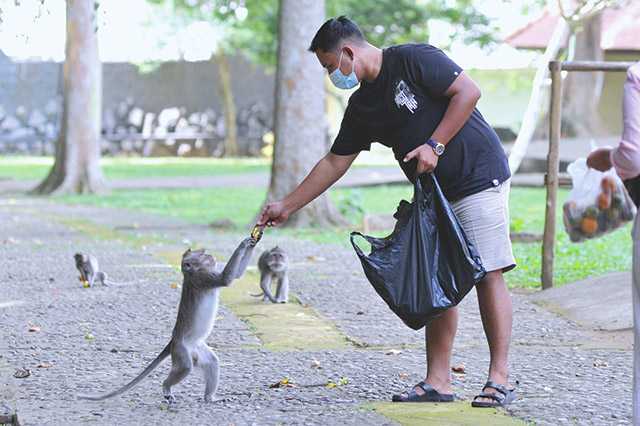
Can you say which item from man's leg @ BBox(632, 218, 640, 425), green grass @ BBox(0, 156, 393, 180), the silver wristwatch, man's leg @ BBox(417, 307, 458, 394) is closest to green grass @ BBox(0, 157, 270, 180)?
green grass @ BBox(0, 156, 393, 180)

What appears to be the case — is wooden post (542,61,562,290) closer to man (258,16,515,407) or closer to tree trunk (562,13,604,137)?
man (258,16,515,407)

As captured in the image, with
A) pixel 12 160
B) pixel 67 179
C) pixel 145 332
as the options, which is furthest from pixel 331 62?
pixel 12 160

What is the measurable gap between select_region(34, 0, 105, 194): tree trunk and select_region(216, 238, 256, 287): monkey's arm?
1779cm

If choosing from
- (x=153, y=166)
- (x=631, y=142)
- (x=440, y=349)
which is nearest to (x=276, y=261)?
(x=440, y=349)

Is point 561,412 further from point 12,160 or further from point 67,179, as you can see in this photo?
point 12,160

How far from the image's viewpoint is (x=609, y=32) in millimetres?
30797

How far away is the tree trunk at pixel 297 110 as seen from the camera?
49.4 ft

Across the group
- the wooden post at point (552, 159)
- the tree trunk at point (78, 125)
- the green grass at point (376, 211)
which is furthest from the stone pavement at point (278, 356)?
the tree trunk at point (78, 125)

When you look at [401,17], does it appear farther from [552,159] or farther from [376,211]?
[552,159]

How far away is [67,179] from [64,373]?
17225 mm

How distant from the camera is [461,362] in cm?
706

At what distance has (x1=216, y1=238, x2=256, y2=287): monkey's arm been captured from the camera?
5.79 meters

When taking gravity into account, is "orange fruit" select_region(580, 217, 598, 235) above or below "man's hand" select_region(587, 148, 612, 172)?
below

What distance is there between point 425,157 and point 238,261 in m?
0.99
